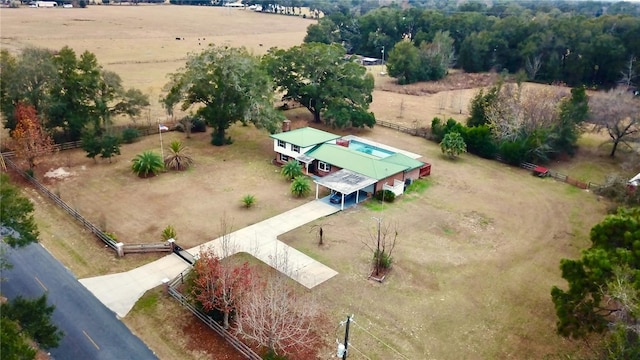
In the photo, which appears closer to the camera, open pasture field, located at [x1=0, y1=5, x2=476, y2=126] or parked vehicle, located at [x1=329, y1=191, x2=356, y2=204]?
parked vehicle, located at [x1=329, y1=191, x2=356, y2=204]

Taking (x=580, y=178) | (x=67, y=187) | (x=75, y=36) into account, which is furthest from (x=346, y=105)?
(x=75, y=36)

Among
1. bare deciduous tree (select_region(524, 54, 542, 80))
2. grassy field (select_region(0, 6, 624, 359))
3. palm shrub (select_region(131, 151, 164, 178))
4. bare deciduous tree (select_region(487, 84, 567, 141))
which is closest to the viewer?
grassy field (select_region(0, 6, 624, 359))

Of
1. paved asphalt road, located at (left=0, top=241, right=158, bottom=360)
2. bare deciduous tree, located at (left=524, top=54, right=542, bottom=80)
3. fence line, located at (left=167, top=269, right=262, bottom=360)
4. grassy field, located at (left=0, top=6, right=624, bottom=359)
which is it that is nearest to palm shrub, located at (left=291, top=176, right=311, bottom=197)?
grassy field, located at (left=0, top=6, right=624, bottom=359)

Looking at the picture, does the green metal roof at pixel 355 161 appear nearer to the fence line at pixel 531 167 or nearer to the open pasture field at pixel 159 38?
the fence line at pixel 531 167

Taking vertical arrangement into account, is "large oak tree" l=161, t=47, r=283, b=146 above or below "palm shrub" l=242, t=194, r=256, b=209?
above

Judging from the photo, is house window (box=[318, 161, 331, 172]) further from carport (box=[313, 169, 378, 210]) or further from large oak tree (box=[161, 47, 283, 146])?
large oak tree (box=[161, 47, 283, 146])

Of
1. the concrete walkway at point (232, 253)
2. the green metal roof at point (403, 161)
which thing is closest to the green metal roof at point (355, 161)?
the green metal roof at point (403, 161)

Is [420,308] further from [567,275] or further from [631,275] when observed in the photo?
[631,275]
